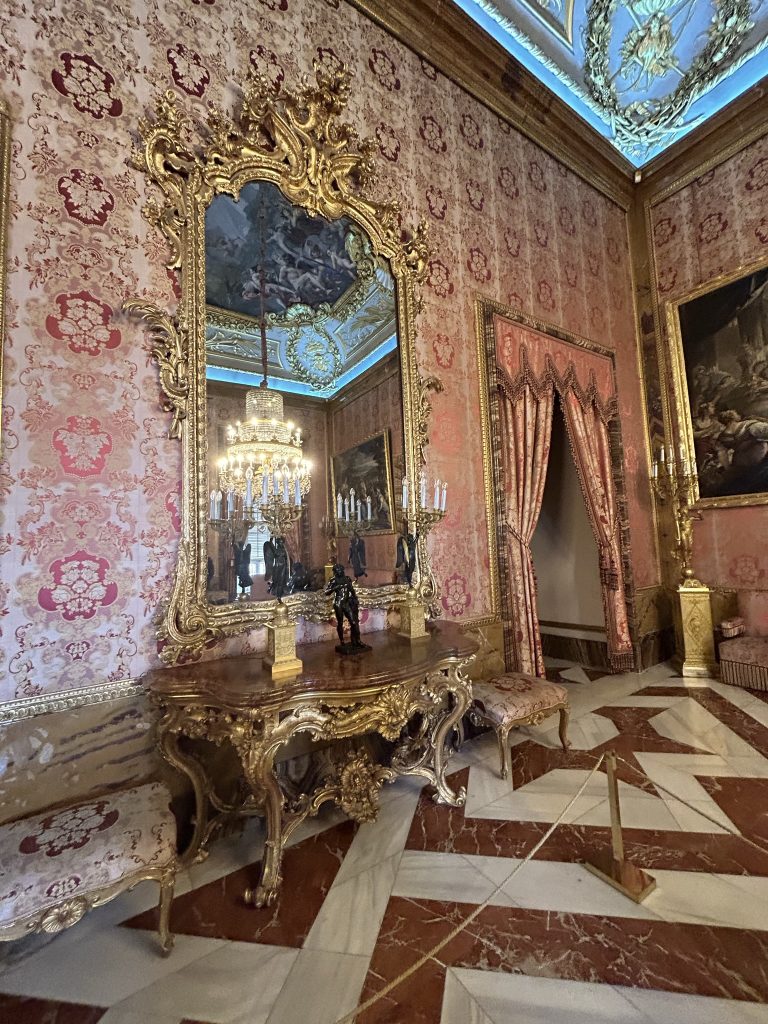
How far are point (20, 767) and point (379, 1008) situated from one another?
1600 millimetres

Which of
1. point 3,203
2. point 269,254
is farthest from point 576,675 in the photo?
point 3,203

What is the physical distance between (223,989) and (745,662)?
4612 millimetres

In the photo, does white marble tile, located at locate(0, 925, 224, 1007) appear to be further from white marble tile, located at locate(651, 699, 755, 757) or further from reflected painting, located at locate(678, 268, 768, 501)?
reflected painting, located at locate(678, 268, 768, 501)

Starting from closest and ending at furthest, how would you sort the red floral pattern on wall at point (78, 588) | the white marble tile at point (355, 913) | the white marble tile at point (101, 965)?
1. the white marble tile at point (101, 965)
2. the white marble tile at point (355, 913)
3. the red floral pattern on wall at point (78, 588)

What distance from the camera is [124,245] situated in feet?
7.06

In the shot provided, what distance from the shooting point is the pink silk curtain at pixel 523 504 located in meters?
3.47

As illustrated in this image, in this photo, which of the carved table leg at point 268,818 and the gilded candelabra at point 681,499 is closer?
the carved table leg at point 268,818

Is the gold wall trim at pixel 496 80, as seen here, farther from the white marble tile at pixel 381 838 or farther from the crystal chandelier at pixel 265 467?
the white marble tile at pixel 381 838

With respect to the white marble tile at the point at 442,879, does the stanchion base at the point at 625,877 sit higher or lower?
higher

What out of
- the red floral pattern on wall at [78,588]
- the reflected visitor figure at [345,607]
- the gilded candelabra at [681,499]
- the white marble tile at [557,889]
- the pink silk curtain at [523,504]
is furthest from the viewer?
the gilded candelabra at [681,499]

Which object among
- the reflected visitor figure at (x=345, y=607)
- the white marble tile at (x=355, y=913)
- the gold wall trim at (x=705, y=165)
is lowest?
the white marble tile at (x=355, y=913)

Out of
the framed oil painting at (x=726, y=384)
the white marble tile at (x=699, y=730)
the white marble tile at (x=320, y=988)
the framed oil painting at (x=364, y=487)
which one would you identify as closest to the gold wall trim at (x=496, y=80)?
the framed oil painting at (x=726, y=384)

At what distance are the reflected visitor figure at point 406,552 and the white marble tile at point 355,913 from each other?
4.95 ft

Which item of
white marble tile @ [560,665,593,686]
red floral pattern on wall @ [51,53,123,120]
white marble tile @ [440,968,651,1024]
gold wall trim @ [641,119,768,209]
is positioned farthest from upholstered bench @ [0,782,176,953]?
gold wall trim @ [641,119,768,209]
